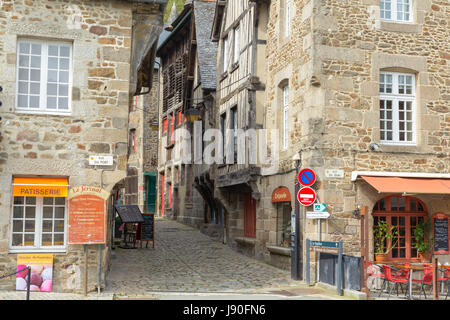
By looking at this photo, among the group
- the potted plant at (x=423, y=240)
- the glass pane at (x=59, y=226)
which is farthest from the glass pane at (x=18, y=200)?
the potted plant at (x=423, y=240)

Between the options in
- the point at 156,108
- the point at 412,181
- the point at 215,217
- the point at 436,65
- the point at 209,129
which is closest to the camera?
the point at 412,181

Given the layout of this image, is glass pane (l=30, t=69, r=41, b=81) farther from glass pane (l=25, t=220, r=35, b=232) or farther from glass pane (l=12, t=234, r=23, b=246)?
glass pane (l=12, t=234, r=23, b=246)

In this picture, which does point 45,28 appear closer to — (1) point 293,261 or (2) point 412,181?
(1) point 293,261

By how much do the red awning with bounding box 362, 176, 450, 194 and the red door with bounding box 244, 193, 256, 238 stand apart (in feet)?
20.2

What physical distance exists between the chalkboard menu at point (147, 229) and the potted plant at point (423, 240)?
8170 millimetres

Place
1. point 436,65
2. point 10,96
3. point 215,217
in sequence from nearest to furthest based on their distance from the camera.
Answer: point 10,96 → point 436,65 → point 215,217

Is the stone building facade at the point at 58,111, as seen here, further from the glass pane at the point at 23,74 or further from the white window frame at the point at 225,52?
the white window frame at the point at 225,52

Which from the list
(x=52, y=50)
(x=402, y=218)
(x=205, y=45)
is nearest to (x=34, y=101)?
(x=52, y=50)

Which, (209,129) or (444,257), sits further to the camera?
(209,129)

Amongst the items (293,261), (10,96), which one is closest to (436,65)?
(293,261)

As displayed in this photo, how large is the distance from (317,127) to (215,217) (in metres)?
10.4

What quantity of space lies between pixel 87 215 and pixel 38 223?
875 millimetres

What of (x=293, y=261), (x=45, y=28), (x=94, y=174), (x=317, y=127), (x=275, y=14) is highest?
(x=275, y=14)

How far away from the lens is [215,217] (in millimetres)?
22125
